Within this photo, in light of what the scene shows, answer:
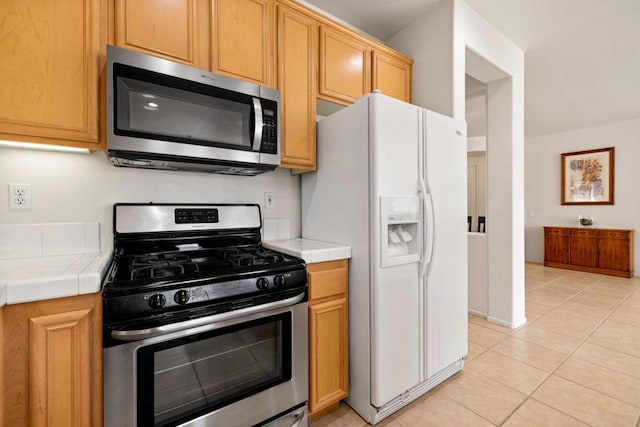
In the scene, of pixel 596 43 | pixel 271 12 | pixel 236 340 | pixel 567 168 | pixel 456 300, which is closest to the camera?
pixel 236 340

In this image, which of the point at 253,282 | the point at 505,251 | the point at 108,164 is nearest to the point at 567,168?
the point at 505,251

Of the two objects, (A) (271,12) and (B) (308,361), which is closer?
(B) (308,361)

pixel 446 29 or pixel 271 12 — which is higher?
pixel 446 29

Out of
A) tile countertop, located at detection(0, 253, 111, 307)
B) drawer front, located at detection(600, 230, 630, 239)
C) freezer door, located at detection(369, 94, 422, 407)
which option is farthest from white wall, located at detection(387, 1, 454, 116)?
drawer front, located at detection(600, 230, 630, 239)

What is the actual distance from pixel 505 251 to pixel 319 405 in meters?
2.34

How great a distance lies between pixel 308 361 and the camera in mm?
1532

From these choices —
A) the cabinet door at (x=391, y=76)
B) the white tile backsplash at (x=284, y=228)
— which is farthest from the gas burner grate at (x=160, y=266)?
the cabinet door at (x=391, y=76)

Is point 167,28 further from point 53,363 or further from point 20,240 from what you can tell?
point 53,363

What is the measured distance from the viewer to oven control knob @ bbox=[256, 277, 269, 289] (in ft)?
4.32

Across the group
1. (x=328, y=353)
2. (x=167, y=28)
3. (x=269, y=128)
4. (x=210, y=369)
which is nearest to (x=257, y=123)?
(x=269, y=128)

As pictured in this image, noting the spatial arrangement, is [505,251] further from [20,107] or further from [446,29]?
[20,107]

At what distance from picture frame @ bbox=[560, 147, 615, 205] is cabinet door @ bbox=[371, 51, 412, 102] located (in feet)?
17.3

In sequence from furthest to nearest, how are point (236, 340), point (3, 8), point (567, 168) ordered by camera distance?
point (567, 168), point (236, 340), point (3, 8)

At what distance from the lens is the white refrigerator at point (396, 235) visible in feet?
5.13
